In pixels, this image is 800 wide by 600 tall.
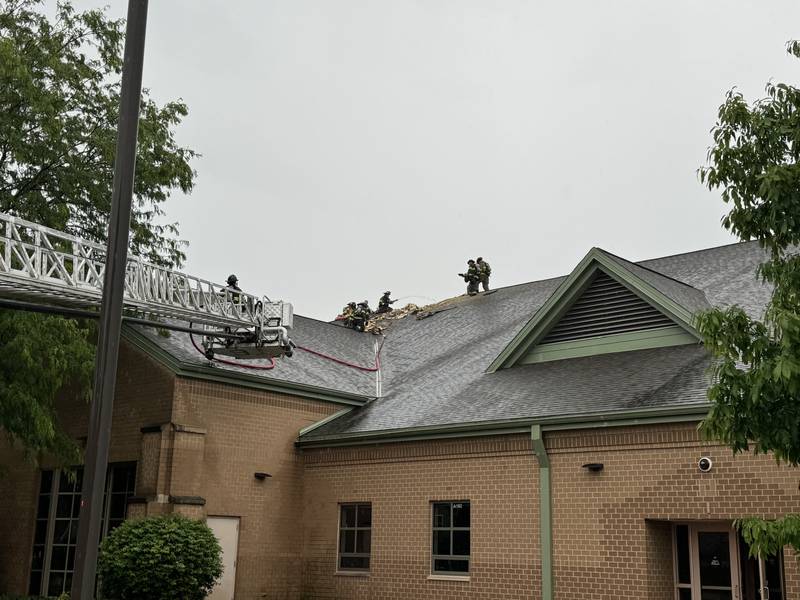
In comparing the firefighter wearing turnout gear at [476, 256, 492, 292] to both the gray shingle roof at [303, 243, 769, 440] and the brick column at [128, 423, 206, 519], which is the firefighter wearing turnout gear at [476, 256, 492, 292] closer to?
the gray shingle roof at [303, 243, 769, 440]

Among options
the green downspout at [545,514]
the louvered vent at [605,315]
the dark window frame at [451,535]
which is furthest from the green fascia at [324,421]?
the green downspout at [545,514]

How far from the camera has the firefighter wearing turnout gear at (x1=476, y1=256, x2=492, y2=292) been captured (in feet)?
98.9

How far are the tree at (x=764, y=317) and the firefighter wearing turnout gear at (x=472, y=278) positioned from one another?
20.2 meters

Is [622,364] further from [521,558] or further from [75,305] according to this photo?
[75,305]

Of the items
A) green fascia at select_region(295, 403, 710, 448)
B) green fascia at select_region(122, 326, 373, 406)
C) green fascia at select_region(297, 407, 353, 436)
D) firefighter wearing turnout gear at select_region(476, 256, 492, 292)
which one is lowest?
green fascia at select_region(295, 403, 710, 448)

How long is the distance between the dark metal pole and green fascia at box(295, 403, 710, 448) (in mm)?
10410

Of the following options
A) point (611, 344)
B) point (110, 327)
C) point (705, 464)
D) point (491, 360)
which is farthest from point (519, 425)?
point (110, 327)

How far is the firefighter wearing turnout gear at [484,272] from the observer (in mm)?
30141

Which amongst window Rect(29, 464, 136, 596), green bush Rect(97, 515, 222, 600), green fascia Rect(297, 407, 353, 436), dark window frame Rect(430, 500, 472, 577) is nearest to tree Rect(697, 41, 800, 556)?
dark window frame Rect(430, 500, 472, 577)

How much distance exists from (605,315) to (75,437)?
12588mm

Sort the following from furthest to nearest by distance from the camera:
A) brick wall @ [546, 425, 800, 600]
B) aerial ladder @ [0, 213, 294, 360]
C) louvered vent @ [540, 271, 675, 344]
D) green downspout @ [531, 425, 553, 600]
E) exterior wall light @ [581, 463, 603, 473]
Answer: louvered vent @ [540, 271, 675, 344] < green downspout @ [531, 425, 553, 600] < exterior wall light @ [581, 463, 603, 473] < brick wall @ [546, 425, 800, 600] < aerial ladder @ [0, 213, 294, 360]

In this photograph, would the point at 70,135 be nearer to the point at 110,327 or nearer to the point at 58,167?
the point at 58,167

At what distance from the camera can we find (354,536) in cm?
2078

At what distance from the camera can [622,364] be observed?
1898 centimetres
